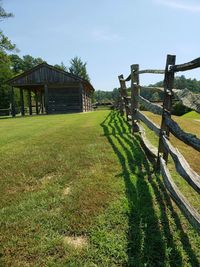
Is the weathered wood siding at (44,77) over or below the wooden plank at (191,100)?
over

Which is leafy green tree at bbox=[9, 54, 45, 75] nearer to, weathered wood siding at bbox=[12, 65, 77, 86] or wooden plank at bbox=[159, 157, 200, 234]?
weathered wood siding at bbox=[12, 65, 77, 86]

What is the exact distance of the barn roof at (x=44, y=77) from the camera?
906 inches

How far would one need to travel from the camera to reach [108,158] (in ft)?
17.3

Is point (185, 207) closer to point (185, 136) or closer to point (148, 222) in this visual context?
point (148, 222)

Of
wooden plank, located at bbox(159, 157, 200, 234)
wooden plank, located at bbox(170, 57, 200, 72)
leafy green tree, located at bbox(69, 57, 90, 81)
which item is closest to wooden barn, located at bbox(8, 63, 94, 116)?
wooden plank, located at bbox(170, 57, 200, 72)

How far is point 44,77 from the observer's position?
23.2 m

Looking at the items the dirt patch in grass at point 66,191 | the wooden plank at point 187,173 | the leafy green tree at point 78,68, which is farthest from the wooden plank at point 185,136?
the leafy green tree at point 78,68

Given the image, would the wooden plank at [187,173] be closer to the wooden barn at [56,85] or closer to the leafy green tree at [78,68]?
the wooden barn at [56,85]

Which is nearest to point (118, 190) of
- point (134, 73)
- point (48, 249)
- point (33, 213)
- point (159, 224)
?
point (159, 224)

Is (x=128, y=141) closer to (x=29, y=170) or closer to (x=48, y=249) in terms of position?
(x=29, y=170)

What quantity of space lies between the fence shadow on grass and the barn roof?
1901 cm

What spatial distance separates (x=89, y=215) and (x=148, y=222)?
69 cm

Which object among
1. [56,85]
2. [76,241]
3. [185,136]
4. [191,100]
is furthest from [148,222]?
[56,85]

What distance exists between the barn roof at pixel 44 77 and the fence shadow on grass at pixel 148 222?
19011 mm
